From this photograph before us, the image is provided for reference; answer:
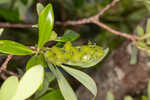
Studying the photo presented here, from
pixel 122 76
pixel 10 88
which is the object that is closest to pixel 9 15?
pixel 122 76

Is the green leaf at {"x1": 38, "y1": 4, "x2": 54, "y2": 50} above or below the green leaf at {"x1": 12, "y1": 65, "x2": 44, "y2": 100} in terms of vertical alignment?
above

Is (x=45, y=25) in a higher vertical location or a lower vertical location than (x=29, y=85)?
higher

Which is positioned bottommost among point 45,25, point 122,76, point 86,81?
point 122,76

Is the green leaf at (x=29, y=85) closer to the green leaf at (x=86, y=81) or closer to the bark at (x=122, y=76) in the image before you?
the green leaf at (x=86, y=81)

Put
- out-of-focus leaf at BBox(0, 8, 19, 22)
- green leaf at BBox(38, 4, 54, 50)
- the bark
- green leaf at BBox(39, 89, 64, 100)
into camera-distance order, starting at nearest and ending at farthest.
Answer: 1. green leaf at BBox(38, 4, 54, 50)
2. green leaf at BBox(39, 89, 64, 100)
3. the bark
4. out-of-focus leaf at BBox(0, 8, 19, 22)

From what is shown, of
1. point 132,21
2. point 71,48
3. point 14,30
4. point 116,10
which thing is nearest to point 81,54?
point 71,48

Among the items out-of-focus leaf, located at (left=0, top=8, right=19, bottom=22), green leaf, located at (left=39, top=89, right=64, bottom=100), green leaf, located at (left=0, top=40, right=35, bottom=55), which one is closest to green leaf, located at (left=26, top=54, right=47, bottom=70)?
green leaf, located at (left=0, top=40, right=35, bottom=55)

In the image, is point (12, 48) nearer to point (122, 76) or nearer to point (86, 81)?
point (86, 81)

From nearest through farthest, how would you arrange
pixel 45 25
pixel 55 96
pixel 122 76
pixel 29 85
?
pixel 29 85 < pixel 45 25 < pixel 55 96 < pixel 122 76

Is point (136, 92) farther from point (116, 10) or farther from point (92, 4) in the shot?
point (92, 4)

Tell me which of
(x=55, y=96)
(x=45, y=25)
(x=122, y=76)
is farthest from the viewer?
(x=122, y=76)

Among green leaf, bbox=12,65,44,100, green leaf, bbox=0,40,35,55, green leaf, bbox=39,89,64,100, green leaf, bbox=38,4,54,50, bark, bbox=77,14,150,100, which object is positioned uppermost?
green leaf, bbox=38,4,54,50

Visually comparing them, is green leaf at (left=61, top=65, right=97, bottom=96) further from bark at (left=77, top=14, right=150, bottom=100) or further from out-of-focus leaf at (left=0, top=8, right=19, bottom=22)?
out-of-focus leaf at (left=0, top=8, right=19, bottom=22)
